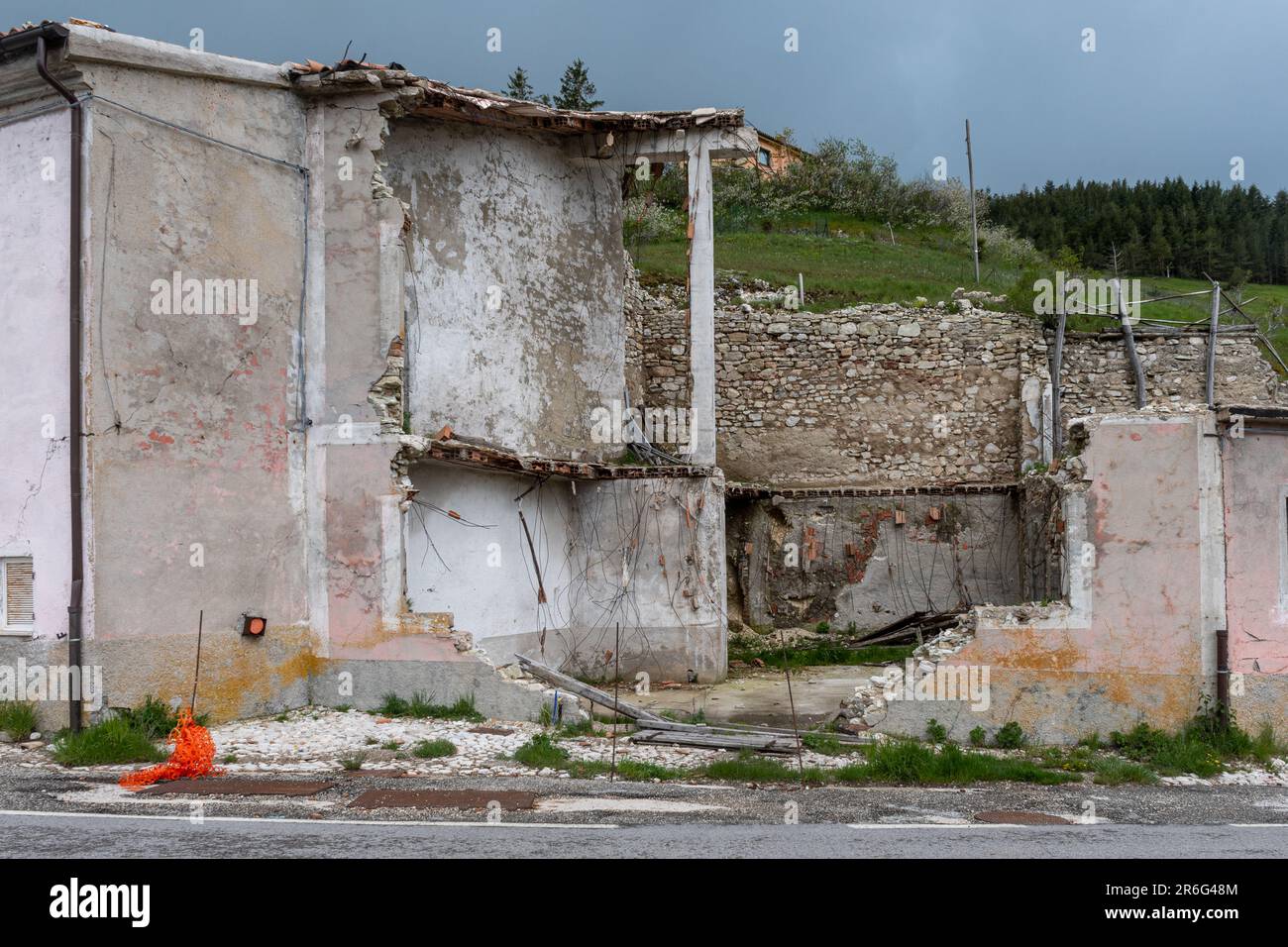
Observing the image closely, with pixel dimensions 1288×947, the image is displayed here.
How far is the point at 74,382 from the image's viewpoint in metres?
11.3

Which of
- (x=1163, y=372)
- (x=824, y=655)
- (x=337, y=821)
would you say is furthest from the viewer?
(x=1163, y=372)

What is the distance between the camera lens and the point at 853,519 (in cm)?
2012

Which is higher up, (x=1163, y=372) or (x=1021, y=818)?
(x=1163, y=372)

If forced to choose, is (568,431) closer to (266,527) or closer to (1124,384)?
(266,527)

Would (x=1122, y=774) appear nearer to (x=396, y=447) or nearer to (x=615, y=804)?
(x=615, y=804)

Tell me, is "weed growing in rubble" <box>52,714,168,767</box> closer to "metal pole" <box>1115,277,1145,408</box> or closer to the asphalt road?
the asphalt road

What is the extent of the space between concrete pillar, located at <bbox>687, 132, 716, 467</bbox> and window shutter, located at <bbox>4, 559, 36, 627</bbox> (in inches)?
377

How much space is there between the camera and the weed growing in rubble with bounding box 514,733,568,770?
10656 millimetres

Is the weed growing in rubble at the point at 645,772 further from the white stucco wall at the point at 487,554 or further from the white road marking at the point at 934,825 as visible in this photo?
the white stucco wall at the point at 487,554

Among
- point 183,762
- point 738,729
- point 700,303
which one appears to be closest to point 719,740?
point 738,729

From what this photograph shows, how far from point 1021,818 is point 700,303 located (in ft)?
36.3

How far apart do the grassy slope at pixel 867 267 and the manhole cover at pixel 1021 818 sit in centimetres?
1540

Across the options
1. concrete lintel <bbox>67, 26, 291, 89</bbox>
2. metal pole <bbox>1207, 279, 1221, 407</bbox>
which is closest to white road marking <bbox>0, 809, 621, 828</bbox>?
concrete lintel <bbox>67, 26, 291, 89</bbox>

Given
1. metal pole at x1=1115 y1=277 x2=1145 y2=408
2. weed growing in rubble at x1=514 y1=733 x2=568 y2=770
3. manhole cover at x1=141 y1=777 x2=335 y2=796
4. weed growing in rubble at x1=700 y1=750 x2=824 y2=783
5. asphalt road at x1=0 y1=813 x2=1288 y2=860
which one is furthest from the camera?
metal pole at x1=1115 y1=277 x2=1145 y2=408
